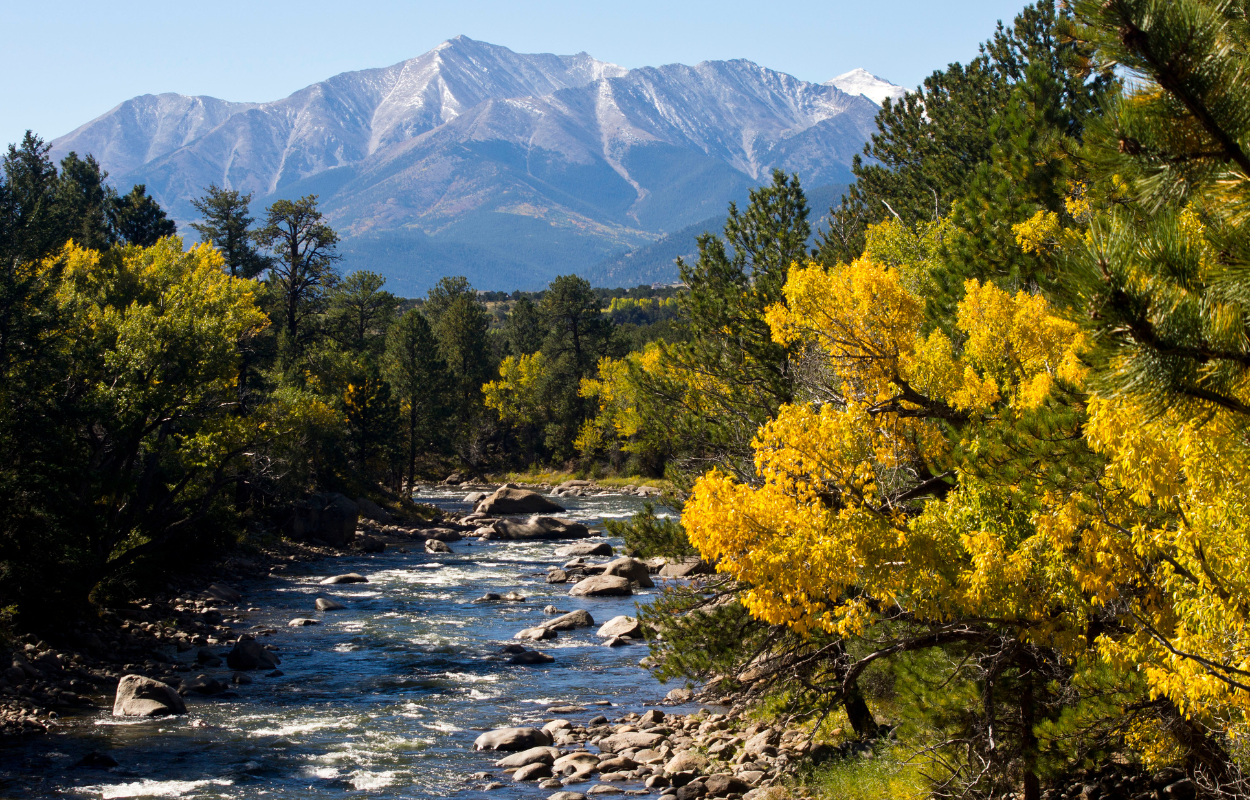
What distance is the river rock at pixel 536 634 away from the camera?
26188 millimetres

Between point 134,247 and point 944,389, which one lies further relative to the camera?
point 134,247

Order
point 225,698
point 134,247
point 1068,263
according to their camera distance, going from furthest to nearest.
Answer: point 134,247 → point 225,698 → point 1068,263

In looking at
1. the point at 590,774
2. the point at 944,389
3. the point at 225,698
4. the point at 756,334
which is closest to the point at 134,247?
the point at 225,698

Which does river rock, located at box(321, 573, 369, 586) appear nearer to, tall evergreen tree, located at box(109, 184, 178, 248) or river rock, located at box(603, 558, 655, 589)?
river rock, located at box(603, 558, 655, 589)

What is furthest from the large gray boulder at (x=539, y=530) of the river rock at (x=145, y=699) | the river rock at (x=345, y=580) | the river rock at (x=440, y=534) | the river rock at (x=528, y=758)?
the river rock at (x=528, y=758)

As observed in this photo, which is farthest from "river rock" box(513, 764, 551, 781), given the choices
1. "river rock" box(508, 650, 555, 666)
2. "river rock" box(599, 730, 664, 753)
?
"river rock" box(508, 650, 555, 666)

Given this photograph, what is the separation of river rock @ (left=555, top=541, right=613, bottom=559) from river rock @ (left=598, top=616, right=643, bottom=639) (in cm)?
1459

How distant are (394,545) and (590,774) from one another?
31864 millimetres

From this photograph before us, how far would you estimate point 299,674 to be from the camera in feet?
71.9

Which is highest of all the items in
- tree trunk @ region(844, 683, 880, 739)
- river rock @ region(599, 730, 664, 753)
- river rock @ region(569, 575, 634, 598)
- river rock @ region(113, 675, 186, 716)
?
river rock @ region(113, 675, 186, 716)

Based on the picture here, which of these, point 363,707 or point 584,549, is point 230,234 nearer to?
point 584,549

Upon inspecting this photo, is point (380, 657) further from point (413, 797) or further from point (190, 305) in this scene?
point (190, 305)

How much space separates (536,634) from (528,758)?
1036cm

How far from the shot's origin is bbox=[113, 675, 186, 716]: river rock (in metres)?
18.0
